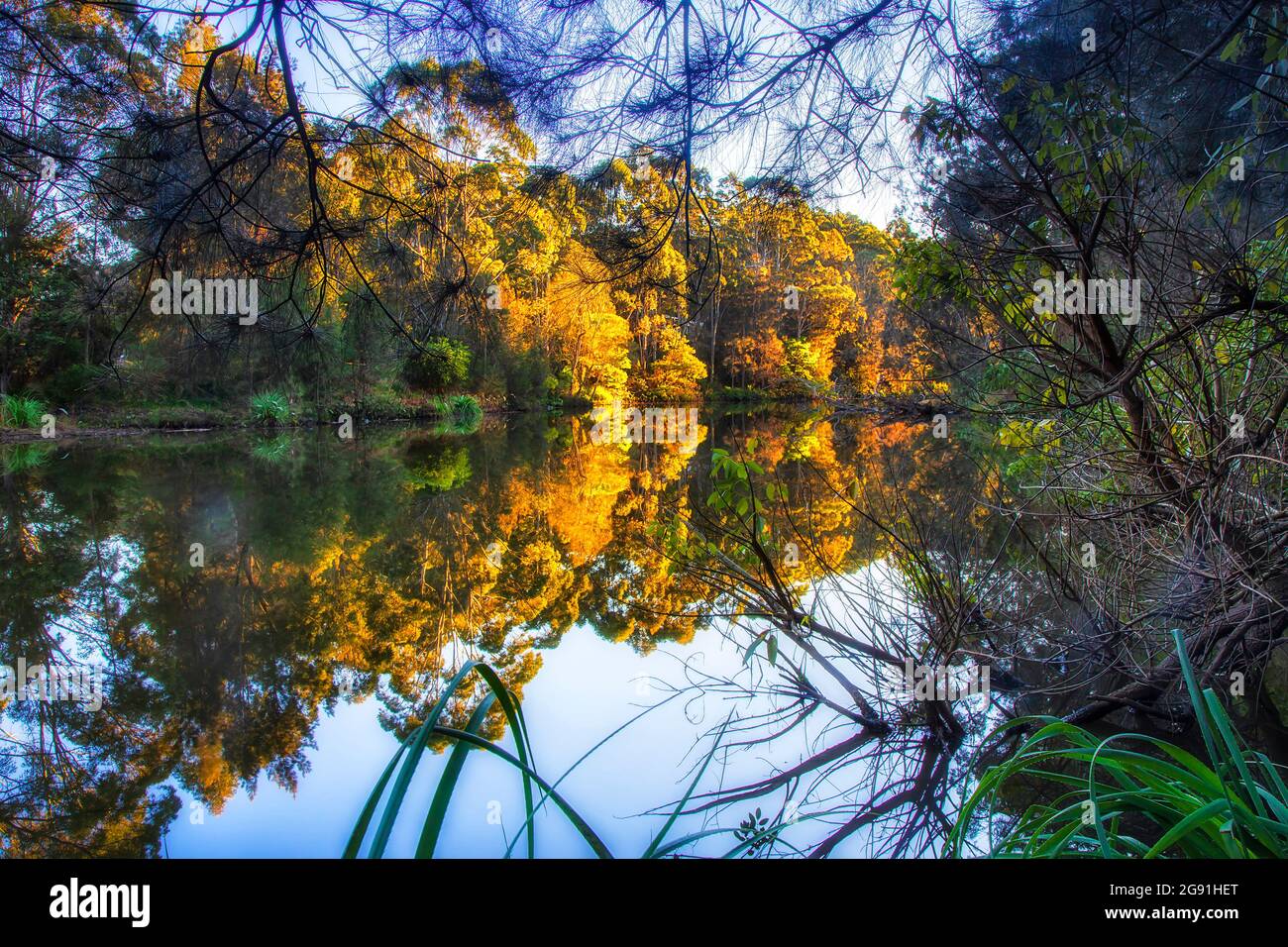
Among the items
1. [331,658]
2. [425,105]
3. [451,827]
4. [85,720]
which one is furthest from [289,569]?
[425,105]

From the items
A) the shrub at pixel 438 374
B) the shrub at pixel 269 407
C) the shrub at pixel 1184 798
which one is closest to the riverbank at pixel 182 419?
the shrub at pixel 269 407

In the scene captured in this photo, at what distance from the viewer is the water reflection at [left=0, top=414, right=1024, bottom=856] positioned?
9.55ft

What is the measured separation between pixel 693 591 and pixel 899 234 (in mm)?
2495

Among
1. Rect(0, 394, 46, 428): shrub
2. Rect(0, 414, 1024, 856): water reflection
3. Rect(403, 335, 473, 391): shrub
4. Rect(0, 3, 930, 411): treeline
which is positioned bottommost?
Rect(0, 414, 1024, 856): water reflection

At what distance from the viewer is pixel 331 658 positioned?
4.07 m

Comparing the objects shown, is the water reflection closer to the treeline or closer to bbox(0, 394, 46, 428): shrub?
the treeline

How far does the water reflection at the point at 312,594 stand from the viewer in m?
2.91

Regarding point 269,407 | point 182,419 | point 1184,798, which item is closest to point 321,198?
point 1184,798

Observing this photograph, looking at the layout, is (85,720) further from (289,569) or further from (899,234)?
(899,234)

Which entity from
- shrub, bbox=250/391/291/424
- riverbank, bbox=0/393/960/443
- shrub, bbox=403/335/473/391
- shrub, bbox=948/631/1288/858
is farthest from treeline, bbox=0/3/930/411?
shrub, bbox=403/335/473/391

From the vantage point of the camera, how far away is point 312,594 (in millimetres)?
5160

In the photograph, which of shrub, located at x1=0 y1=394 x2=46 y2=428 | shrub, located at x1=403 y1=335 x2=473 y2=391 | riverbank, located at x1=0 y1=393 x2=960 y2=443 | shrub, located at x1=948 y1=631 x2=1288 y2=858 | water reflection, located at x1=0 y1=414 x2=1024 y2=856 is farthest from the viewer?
shrub, located at x1=403 y1=335 x2=473 y2=391

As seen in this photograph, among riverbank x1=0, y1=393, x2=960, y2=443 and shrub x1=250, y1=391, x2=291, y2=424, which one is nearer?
riverbank x1=0, y1=393, x2=960, y2=443

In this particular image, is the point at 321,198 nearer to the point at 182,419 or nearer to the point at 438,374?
the point at 182,419
